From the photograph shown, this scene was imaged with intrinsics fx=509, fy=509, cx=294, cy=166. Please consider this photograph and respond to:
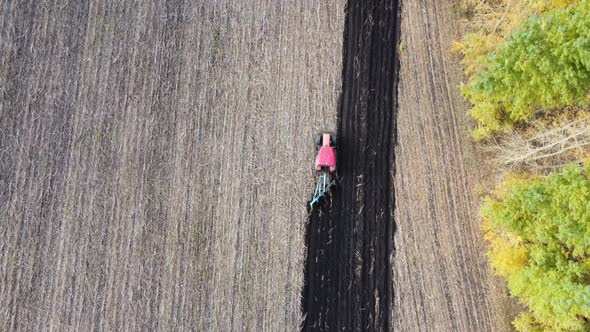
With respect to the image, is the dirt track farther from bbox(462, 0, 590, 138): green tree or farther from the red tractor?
the red tractor

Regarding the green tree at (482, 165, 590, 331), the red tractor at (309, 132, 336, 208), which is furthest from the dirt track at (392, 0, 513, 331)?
the red tractor at (309, 132, 336, 208)

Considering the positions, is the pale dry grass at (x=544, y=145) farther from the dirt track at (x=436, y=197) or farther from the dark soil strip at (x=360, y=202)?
the dark soil strip at (x=360, y=202)

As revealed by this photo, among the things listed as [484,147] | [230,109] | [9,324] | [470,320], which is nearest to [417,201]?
[484,147]

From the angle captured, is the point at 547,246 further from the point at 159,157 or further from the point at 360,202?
the point at 159,157

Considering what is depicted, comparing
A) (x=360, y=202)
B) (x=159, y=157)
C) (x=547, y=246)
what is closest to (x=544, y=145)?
(x=547, y=246)

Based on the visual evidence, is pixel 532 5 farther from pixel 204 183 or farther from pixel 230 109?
pixel 204 183

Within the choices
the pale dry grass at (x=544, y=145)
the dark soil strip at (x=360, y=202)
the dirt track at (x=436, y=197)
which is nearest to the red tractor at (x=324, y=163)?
the dark soil strip at (x=360, y=202)

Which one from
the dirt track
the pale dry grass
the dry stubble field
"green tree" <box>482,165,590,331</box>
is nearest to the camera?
"green tree" <box>482,165,590,331</box>
